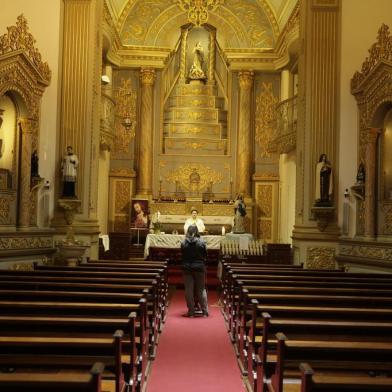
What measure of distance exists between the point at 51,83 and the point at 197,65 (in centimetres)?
1095

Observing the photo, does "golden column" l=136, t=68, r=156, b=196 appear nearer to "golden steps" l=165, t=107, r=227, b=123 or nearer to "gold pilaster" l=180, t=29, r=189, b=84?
"golden steps" l=165, t=107, r=227, b=123

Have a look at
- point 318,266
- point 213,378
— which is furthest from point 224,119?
point 213,378

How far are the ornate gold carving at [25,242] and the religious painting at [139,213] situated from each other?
7.32 metres

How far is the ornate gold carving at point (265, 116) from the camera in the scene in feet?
71.5

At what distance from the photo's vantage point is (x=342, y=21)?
12859 mm

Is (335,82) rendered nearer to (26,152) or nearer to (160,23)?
(26,152)

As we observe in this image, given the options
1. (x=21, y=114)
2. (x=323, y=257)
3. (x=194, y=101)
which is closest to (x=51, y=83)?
(x=21, y=114)

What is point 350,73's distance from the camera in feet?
41.5

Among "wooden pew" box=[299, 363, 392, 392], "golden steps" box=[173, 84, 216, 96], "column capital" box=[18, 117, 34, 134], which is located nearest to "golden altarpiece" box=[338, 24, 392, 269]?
"column capital" box=[18, 117, 34, 134]

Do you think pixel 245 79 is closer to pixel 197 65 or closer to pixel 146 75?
pixel 197 65

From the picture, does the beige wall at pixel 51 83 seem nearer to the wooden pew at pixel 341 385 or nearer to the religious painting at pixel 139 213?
the religious painting at pixel 139 213

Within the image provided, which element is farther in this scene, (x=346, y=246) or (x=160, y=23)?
(x=160, y=23)

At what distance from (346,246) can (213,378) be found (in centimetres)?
694

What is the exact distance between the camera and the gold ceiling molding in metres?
11.2
